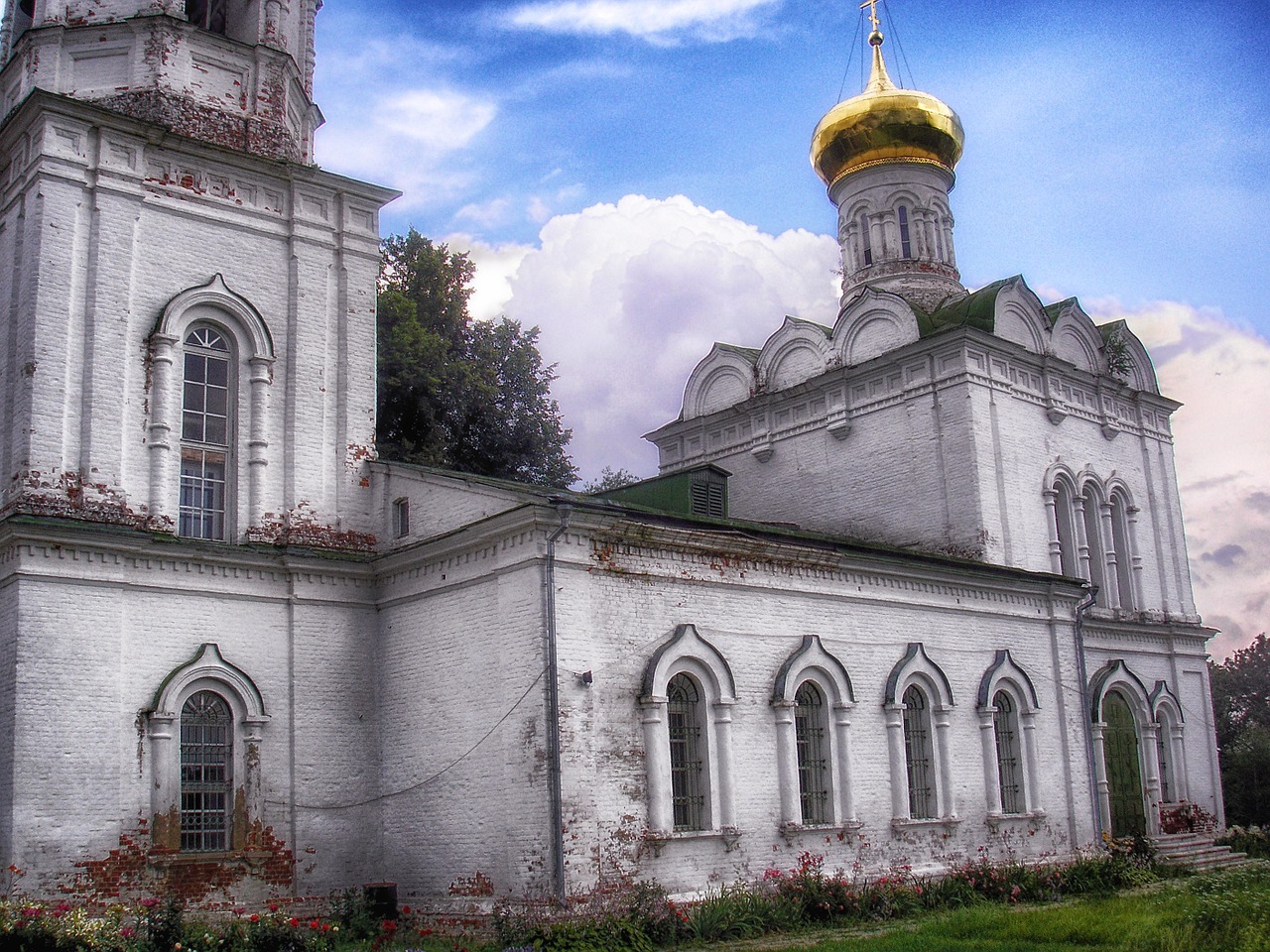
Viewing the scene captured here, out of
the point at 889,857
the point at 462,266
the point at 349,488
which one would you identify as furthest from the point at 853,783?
the point at 462,266

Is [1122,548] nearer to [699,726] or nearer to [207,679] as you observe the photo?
[699,726]

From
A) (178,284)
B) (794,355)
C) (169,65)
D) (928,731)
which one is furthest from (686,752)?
(794,355)

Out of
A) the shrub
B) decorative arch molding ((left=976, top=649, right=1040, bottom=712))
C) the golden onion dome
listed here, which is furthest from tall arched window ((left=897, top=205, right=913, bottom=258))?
the shrub

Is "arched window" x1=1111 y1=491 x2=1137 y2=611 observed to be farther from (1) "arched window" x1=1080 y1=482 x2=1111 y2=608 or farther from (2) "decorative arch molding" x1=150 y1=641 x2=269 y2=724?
(2) "decorative arch molding" x1=150 y1=641 x2=269 y2=724

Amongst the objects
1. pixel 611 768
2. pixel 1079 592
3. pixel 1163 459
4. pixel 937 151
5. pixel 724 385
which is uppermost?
pixel 937 151

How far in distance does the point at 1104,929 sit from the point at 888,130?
18378mm

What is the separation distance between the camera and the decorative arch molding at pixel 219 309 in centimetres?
1572

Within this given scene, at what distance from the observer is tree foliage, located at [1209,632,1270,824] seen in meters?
31.8

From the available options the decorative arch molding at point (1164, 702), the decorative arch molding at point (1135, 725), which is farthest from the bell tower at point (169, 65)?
the decorative arch molding at point (1164, 702)

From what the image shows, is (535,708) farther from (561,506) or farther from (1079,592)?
(1079,592)

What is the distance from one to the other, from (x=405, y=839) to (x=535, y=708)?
2907mm

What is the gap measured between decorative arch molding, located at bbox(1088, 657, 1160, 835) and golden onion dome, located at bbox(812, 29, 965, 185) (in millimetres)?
11115

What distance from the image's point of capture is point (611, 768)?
13.9 m

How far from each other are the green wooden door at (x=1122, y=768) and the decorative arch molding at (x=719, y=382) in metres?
8.67
